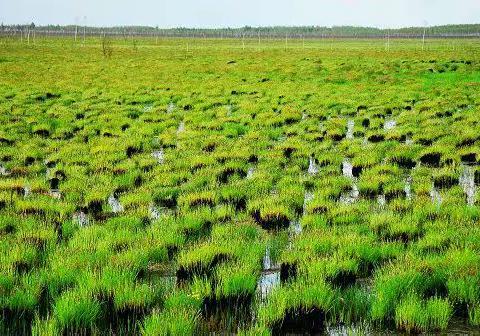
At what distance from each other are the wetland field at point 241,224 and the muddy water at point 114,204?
0.02m

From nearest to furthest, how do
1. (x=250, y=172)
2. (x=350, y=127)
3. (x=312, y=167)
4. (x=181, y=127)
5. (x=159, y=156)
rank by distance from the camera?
1. (x=250, y=172)
2. (x=312, y=167)
3. (x=159, y=156)
4. (x=350, y=127)
5. (x=181, y=127)

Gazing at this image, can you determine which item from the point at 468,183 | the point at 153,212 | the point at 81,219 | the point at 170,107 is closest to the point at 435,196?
the point at 468,183

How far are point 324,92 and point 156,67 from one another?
24.4m

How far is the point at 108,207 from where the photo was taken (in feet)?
30.3

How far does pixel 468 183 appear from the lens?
1053cm

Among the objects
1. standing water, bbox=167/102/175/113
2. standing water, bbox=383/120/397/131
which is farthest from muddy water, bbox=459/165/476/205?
standing water, bbox=167/102/175/113

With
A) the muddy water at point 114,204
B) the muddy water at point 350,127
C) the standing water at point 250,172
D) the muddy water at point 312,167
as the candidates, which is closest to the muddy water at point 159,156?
the standing water at point 250,172

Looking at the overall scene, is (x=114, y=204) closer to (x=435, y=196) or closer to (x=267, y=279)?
(x=267, y=279)

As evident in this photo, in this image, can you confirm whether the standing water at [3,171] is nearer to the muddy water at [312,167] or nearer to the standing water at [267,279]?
the muddy water at [312,167]

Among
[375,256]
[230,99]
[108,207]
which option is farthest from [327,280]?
[230,99]

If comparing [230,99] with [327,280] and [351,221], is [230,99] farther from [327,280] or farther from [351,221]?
[327,280]

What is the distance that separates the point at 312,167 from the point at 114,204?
5280 mm

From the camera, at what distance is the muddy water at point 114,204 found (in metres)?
9.20

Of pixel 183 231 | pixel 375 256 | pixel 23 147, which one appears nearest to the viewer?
pixel 375 256
